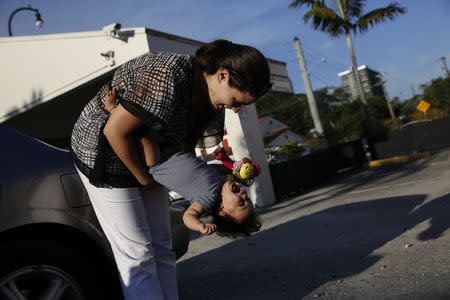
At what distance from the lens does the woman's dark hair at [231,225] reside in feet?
7.12

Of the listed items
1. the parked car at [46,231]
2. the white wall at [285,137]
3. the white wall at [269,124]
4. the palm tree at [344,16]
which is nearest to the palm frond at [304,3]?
the palm tree at [344,16]

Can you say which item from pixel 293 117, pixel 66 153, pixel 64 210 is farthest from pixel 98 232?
pixel 293 117

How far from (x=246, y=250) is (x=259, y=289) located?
163 cm

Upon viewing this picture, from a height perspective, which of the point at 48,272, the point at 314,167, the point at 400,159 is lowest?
the point at 400,159

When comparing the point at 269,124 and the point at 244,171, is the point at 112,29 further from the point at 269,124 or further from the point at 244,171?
the point at 269,124

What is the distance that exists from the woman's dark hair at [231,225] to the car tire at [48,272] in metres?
0.99

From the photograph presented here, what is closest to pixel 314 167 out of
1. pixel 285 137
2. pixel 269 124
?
pixel 285 137

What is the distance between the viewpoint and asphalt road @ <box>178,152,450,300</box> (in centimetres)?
356

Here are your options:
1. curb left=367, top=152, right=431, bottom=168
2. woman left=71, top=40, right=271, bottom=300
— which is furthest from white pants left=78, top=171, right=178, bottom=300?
curb left=367, top=152, right=431, bottom=168

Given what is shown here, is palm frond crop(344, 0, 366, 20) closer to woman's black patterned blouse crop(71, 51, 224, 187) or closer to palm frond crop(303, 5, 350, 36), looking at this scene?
palm frond crop(303, 5, 350, 36)

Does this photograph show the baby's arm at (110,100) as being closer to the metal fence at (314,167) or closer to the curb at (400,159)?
the metal fence at (314,167)

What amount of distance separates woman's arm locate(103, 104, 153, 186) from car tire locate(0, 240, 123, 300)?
2.66 ft

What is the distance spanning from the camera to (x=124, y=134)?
2.12m

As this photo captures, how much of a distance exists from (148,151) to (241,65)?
1.81 ft
